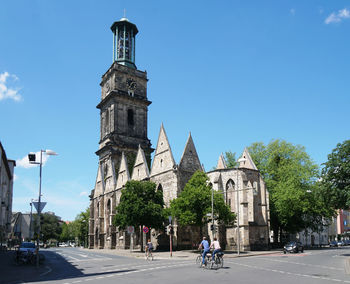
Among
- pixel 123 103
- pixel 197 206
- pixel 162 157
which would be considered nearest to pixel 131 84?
pixel 123 103

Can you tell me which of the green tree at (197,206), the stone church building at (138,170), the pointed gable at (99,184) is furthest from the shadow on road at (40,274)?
the pointed gable at (99,184)

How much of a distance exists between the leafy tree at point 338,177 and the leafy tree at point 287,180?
905cm

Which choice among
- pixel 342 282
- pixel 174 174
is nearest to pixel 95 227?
pixel 174 174

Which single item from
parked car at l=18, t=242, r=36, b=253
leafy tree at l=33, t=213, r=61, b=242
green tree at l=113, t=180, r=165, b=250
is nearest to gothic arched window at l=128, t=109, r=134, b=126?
green tree at l=113, t=180, r=165, b=250

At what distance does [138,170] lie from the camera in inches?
1953

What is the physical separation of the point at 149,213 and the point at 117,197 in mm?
18669

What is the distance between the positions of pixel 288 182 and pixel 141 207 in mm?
20993

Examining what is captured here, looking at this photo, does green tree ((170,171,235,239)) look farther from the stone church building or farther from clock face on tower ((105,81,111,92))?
clock face on tower ((105,81,111,92))

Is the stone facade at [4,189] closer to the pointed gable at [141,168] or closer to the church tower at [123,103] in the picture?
the church tower at [123,103]

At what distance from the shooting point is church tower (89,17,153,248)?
58469 millimetres

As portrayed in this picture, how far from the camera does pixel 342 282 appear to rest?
1353 centimetres

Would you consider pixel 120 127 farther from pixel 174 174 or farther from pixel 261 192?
pixel 261 192

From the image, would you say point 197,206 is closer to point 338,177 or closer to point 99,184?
point 338,177

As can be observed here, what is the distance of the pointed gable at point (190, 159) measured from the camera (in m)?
41.4
